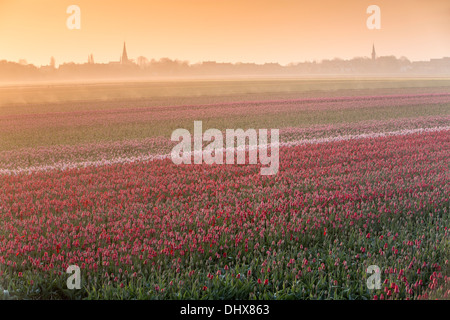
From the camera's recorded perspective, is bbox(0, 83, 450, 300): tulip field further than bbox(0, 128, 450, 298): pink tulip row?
No

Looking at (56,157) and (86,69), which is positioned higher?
(86,69)

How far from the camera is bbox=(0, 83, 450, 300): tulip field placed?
5684 mm

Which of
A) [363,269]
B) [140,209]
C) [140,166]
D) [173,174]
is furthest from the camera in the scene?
[140,166]

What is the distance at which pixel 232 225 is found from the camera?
7.63 meters

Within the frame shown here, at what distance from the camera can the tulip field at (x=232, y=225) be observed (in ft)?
18.6

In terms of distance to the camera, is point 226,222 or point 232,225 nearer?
point 232,225

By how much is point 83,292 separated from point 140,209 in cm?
323

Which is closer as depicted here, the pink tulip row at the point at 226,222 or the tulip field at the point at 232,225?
the tulip field at the point at 232,225

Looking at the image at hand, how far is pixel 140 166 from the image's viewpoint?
1366 cm

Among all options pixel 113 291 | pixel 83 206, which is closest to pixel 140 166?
pixel 83 206

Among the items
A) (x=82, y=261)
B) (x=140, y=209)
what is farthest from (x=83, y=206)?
(x=82, y=261)
